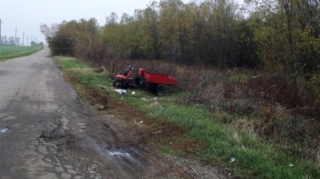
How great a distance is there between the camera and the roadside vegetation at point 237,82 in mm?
8266

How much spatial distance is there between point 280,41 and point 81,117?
12.9 m

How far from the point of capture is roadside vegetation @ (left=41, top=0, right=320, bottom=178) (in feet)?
27.1

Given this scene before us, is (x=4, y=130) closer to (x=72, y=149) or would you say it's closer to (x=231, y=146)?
(x=72, y=149)

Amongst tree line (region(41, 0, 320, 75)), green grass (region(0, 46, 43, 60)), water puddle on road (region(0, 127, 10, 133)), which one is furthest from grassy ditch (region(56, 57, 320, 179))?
green grass (region(0, 46, 43, 60))

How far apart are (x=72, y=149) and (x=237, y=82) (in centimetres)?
972

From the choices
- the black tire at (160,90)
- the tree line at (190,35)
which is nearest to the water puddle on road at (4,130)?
the black tire at (160,90)

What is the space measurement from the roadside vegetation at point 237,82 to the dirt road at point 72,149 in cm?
90

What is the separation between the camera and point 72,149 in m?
8.37

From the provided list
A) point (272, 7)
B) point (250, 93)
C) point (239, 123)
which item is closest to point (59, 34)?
point (272, 7)

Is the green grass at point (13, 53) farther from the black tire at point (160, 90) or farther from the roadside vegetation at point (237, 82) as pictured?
the black tire at point (160, 90)

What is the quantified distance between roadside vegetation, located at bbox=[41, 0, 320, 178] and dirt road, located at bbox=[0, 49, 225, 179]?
90 cm

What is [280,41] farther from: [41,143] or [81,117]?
[41,143]

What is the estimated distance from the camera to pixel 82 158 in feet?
25.2

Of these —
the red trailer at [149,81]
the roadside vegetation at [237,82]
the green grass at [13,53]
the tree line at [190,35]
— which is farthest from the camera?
the green grass at [13,53]
